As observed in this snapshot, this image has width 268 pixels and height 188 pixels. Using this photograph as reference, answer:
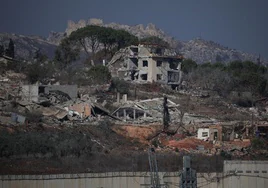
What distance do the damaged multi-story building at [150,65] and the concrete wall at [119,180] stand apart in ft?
76.3

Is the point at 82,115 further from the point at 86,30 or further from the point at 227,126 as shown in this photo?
the point at 86,30

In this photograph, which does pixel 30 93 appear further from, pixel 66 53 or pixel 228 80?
pixel 66 53

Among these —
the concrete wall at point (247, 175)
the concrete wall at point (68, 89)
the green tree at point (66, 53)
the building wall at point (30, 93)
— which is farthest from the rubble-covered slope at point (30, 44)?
the concrete wall at point (247, 175)

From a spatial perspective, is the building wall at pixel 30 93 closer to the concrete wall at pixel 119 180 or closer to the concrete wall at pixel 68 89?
the concrete wall at pixel 68 89

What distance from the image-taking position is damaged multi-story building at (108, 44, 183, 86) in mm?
48781

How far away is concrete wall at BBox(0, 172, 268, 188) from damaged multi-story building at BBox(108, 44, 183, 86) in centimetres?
2325

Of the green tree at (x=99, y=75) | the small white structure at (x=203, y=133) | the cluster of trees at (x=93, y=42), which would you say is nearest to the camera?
the small white structure at (x=203, y=133)

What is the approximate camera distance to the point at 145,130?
113 feet

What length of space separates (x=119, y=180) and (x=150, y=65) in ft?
82.5

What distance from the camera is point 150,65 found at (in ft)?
160

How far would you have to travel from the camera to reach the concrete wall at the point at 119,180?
75.5ft

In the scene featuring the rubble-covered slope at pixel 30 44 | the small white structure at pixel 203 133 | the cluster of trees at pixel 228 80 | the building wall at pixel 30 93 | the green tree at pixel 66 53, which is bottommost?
the small white structure at pixel 203 133

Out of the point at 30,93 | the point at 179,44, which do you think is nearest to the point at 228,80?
the point at 30,93

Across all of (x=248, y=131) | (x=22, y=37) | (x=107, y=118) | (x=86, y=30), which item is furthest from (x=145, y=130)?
(x=22, y=37)
